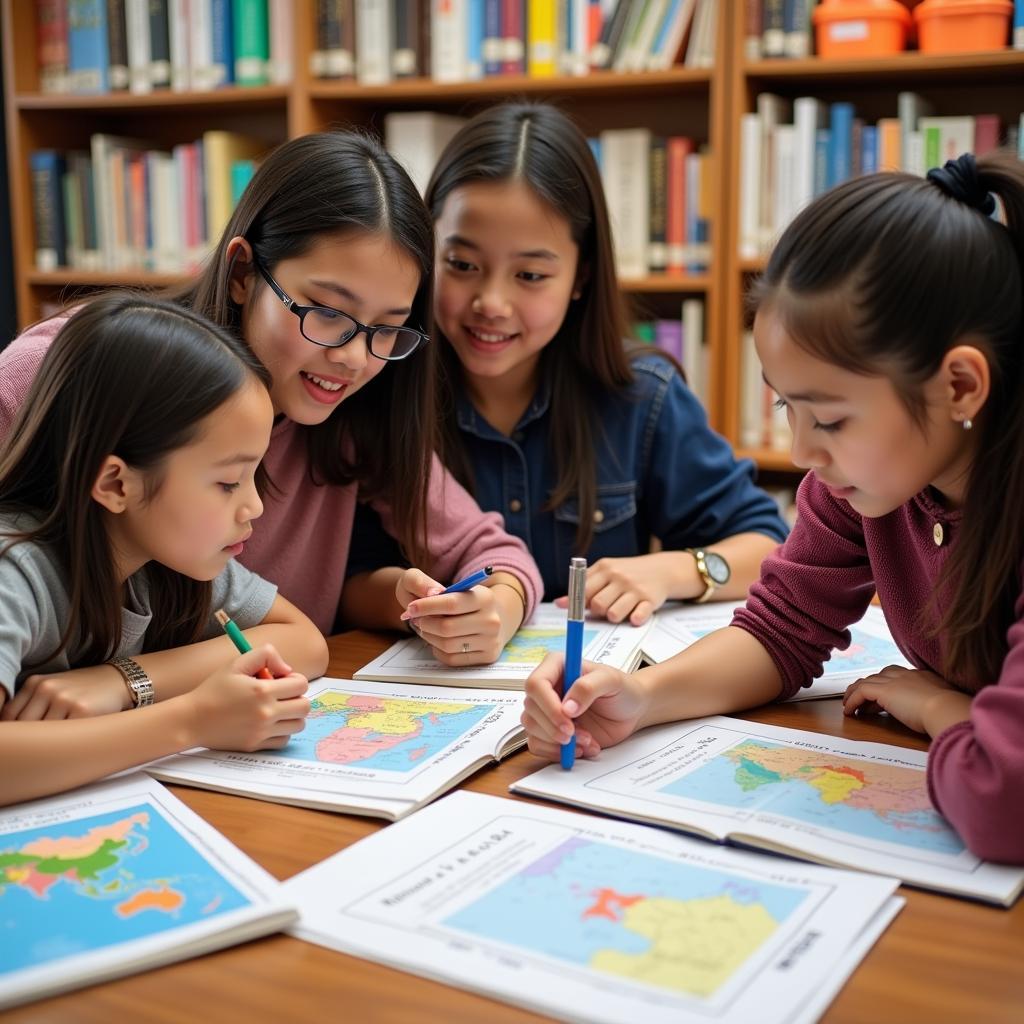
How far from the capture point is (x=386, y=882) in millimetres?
814

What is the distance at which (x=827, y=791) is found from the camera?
974 millimetres

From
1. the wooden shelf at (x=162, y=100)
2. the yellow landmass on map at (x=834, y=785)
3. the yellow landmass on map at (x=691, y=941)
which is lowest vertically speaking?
the yellow landmass on map at (x=834, y=785)

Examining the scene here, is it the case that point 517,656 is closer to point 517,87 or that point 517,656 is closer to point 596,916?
point 596,916

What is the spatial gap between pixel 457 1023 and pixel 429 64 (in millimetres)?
2664

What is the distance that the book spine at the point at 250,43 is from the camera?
3021 mm

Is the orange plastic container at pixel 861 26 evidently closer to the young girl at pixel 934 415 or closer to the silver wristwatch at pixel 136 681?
the young girl at pixel 934 415

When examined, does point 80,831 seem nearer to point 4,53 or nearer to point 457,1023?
point 457,1023

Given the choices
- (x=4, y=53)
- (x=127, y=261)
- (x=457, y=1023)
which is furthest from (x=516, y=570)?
(x=4, y=53)

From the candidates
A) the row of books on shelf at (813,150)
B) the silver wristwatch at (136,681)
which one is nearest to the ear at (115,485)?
the silver wristwatch at (136,681)

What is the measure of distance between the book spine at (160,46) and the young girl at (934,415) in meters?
2.55

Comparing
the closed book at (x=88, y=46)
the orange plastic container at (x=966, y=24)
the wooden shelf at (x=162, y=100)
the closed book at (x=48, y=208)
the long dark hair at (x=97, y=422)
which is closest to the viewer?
the long dark hair at (x=97, y=422)

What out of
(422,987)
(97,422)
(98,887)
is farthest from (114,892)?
(97,422)

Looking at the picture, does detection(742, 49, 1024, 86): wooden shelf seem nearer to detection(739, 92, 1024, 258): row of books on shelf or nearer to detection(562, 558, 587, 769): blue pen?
detection(739, 92, 1024, 258): row of books on shelf

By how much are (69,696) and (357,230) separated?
2.03 ft
